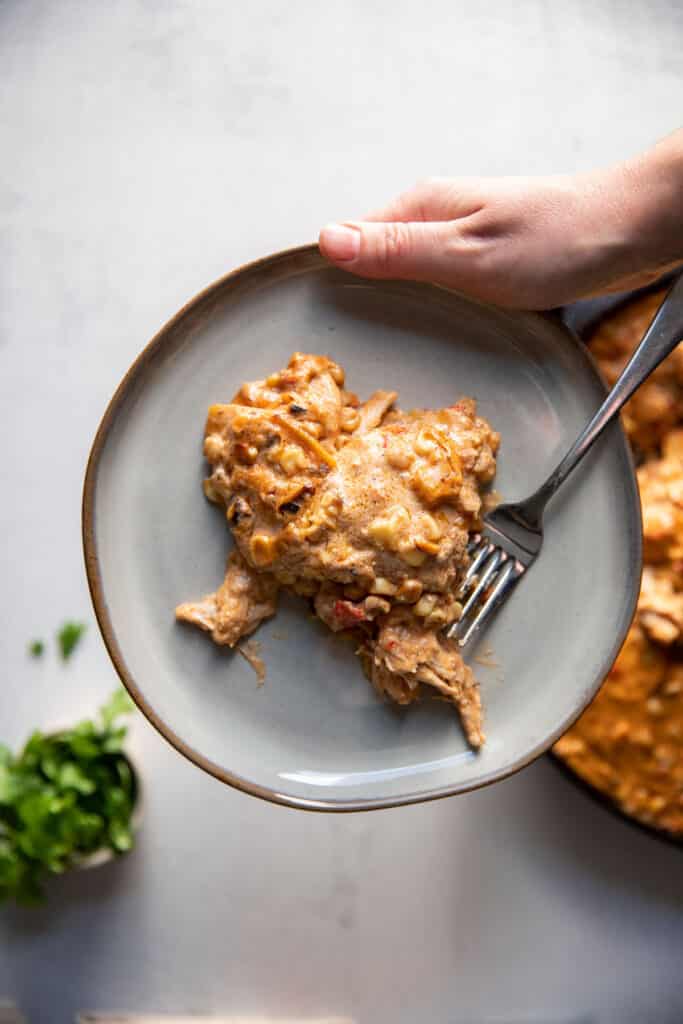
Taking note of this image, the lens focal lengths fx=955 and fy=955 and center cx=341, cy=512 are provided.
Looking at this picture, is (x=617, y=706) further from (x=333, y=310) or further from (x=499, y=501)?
(x=333, y=310)

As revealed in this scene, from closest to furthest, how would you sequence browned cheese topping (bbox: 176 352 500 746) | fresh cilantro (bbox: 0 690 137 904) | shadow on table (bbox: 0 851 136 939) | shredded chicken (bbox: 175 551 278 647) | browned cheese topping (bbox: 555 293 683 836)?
browned cheese topping (bbox: 176 352 500 746), shredded chicken (bbox: 175 551 278 647), browned cheese topping (bbox: 555 293 683 836), fresh cilantro (bbox: 0 690 137 904), shadow on table (bbox: 0 851 136 939)

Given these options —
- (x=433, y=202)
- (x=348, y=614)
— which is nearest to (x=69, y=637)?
(x=348, y=614)

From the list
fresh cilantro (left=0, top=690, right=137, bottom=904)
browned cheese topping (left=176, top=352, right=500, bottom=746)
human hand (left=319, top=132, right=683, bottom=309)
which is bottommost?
fresh cilantro (left=0, top=690, right=137, bottom=904)

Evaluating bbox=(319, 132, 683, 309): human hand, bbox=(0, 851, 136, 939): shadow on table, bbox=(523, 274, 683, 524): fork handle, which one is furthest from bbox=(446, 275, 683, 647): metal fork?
bbox=(0, 851, 136, 939): shadow on table

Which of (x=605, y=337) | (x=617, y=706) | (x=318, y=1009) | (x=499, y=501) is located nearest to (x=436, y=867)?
(x=318, y=1009)

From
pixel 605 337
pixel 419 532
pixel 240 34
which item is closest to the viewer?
pixel 419 532

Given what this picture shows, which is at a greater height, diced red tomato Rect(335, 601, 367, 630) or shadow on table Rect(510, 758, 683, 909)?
diced red tomato Rect(335, 601, 367, 630)

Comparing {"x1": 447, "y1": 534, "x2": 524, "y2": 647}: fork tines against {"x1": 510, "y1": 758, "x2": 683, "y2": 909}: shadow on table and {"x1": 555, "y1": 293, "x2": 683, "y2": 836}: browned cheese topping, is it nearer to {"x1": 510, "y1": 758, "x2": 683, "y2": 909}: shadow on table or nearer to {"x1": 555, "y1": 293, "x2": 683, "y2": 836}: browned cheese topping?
{"x1": 555, "y1": 293, "x2": 683, "y2": 836}: browned cheese topping
